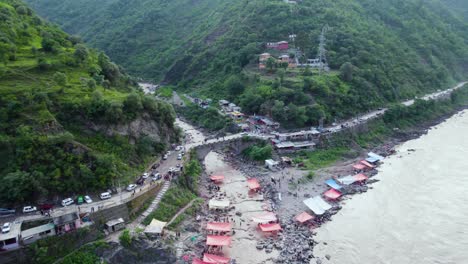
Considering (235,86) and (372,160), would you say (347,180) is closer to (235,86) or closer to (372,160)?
(372,160)

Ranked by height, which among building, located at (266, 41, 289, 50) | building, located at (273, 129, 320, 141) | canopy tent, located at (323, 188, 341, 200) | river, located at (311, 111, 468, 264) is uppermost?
building, located at (266, 41, 289, 50)

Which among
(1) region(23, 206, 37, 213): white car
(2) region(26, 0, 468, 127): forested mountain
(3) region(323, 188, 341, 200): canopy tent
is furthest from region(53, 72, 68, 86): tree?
(3) region(323, 188, 341, 200): canopy tent

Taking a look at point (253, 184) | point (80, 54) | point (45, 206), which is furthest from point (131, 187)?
point (80, 54)

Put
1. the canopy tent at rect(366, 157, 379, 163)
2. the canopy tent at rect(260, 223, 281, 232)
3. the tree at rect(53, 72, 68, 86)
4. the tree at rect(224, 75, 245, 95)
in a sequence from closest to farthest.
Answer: the canopy tent at rect(260, 223, 281, 232) → the tree at rect(53, 72, 68, 86) → the canopy tent at rect(366, 157, 379, 163) → the tree at rect(224, 75, 245, 95)

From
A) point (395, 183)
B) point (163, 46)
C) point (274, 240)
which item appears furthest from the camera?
point (163, 46)

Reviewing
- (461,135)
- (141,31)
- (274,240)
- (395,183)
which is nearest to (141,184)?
(274,240)

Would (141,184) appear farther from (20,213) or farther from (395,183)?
(395,183)

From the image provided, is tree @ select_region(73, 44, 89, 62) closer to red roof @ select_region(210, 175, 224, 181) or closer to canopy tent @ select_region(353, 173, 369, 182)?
red roof @ select_region(210, 175, 224, 181)
